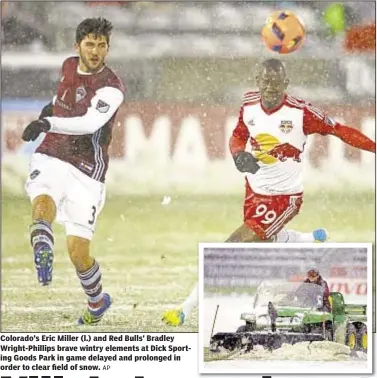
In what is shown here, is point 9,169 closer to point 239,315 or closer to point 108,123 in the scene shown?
point 108,123

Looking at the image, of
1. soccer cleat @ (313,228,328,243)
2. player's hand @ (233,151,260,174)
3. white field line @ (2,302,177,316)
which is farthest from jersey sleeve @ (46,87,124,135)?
soccer cleat @ (313,228,328,243)

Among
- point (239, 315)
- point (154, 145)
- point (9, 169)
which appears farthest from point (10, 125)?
point (239, 315)

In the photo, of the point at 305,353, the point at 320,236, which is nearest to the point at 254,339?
the point at 305,353

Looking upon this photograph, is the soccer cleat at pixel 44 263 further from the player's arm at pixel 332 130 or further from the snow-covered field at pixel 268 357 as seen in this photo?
the player's arm at pixel 332 130

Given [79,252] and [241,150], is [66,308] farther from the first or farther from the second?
[241,150]

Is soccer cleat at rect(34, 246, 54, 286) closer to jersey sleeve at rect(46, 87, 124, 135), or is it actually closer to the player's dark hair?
jersey sleeve at rect(46, 87, 124, 135)

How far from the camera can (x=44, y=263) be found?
220 inches

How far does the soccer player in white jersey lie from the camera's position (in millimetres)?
5605

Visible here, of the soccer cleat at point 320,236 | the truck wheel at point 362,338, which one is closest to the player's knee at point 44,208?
the soccer cleat at point 320,236

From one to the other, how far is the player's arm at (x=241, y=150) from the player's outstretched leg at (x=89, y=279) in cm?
59

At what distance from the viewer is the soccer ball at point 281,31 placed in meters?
5.59

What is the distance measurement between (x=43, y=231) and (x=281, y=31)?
3.48 ft

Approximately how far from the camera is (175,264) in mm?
5621

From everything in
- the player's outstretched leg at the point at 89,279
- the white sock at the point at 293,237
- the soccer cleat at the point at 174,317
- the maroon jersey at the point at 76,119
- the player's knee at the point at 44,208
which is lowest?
the soccer cleat at the point at 174,317
